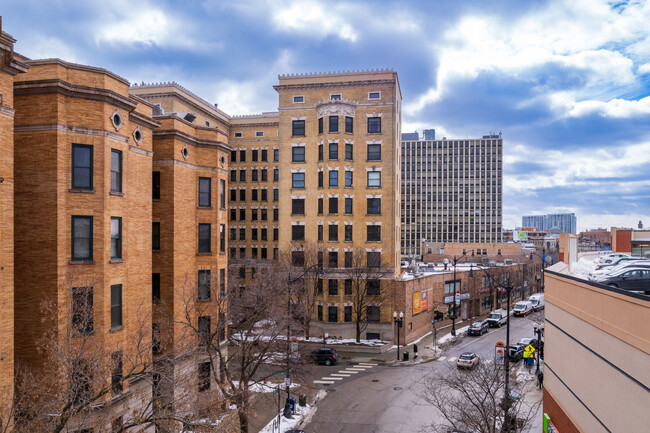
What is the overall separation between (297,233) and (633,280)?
3684cm

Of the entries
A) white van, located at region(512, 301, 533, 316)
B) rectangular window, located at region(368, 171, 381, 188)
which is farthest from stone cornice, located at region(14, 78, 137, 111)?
white van, located at region(512, 301, 533, 316)

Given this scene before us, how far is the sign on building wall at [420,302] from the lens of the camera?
4666cm

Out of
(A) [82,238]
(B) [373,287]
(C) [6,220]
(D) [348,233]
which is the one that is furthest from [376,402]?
(C) [6,220]

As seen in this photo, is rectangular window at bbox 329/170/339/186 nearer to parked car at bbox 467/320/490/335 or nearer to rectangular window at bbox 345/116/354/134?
rectangular window at bbox 345/116/354/134

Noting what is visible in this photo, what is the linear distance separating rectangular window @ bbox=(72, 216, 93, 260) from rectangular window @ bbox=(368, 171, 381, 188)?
32.3 meters

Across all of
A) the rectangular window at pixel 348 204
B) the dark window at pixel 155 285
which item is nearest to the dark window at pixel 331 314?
the rectangular window at pixel 348 204

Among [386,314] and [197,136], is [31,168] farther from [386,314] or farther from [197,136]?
[386,314]

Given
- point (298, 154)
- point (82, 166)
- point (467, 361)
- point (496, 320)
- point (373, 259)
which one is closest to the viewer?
point (82, 166)

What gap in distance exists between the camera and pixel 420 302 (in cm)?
4794

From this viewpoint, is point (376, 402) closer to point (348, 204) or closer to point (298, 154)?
point (348, 204)

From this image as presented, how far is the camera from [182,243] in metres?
26.1

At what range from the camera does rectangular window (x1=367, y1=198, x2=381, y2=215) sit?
46781 mm

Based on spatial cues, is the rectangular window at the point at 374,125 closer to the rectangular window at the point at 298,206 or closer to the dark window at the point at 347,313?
the rectangular window at the point at 298,206

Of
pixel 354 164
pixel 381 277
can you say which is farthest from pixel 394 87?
pixel 381 277
